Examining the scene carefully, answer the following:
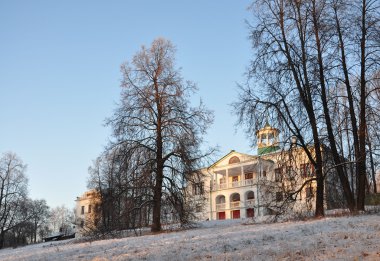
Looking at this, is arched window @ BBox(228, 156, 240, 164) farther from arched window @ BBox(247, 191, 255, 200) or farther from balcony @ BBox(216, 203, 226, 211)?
balcony @ BBox(216, 203, 226, 211)

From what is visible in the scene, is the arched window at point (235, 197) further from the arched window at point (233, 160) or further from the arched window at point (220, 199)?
the arched window at point (233, 160)

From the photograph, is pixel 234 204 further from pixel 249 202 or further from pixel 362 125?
pixel 362 125

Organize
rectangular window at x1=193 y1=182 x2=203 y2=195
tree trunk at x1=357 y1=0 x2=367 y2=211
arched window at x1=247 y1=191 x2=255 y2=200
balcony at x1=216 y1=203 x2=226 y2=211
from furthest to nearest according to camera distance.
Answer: balcony at x1=216 y1=203 x2=226 y2=211, arched window at x1=247 y1=191 x2=255 y2=200, rectangular window at x1=193 y1=182 x2=203 y2=195, tree trunk at x1=357 y1=0 x2=367 y2=211

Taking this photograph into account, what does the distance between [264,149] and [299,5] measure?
6990 mm

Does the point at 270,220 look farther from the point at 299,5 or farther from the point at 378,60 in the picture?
the point at 299,5

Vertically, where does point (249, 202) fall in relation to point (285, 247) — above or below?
above

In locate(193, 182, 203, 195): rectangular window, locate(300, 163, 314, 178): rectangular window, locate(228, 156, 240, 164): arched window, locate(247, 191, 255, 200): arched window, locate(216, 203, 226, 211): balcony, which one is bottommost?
locate(216, 203, 226, 211): balcony

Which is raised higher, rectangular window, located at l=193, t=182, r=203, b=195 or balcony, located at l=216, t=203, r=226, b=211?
rectangular window, located at l=193, t=182, r=203, b=195

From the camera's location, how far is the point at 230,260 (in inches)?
381

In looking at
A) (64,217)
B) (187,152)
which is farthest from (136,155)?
(64,217)

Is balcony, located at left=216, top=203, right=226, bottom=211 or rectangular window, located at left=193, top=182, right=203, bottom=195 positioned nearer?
rectangular window, located at left=193, top=182, right=203, bottom=195

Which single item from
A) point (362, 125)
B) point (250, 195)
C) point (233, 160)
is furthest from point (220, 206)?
point (362, 125)

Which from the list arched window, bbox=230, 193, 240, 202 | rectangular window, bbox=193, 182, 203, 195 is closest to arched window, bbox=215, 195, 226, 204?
arched window, bbox=230, 193, 240, 202

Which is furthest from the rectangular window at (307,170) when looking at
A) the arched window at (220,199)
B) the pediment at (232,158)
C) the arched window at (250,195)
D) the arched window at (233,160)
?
the arched window at (220,199)
